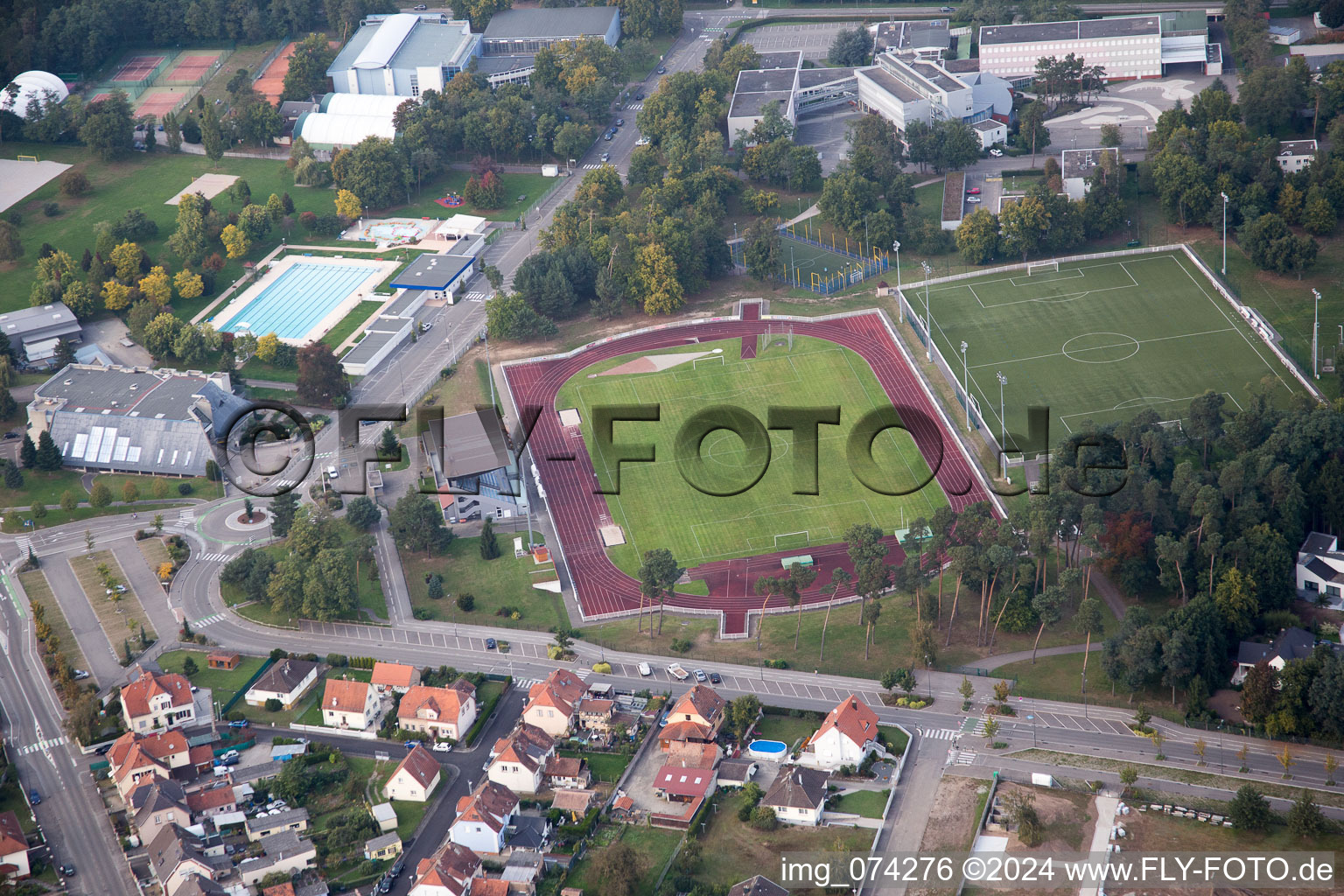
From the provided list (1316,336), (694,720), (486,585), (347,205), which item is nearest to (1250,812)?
(694,720)

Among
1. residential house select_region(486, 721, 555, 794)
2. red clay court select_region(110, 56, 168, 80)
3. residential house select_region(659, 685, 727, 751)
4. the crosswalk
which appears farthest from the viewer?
red clay court select_region(110, 56, 168, 80)

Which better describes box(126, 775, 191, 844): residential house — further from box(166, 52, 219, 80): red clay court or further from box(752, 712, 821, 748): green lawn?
box(166, 52, 219, 80): red clay court

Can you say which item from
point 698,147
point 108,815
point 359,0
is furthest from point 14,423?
point 359,0

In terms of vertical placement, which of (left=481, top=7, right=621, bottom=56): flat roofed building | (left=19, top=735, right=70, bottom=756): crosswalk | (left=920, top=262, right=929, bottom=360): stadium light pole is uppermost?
(left=481, top=7, right=621, bottom=56): flat roofed building

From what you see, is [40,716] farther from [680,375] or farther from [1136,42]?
[1136,42]

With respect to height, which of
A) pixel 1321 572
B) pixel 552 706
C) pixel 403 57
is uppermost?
pixel 403 57

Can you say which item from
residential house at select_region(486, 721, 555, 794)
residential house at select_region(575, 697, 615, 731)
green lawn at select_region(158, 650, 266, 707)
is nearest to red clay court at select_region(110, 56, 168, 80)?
green lawn at select_region(158, 650, 266, 707)

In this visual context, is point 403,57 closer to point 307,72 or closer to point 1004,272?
point 307,72
